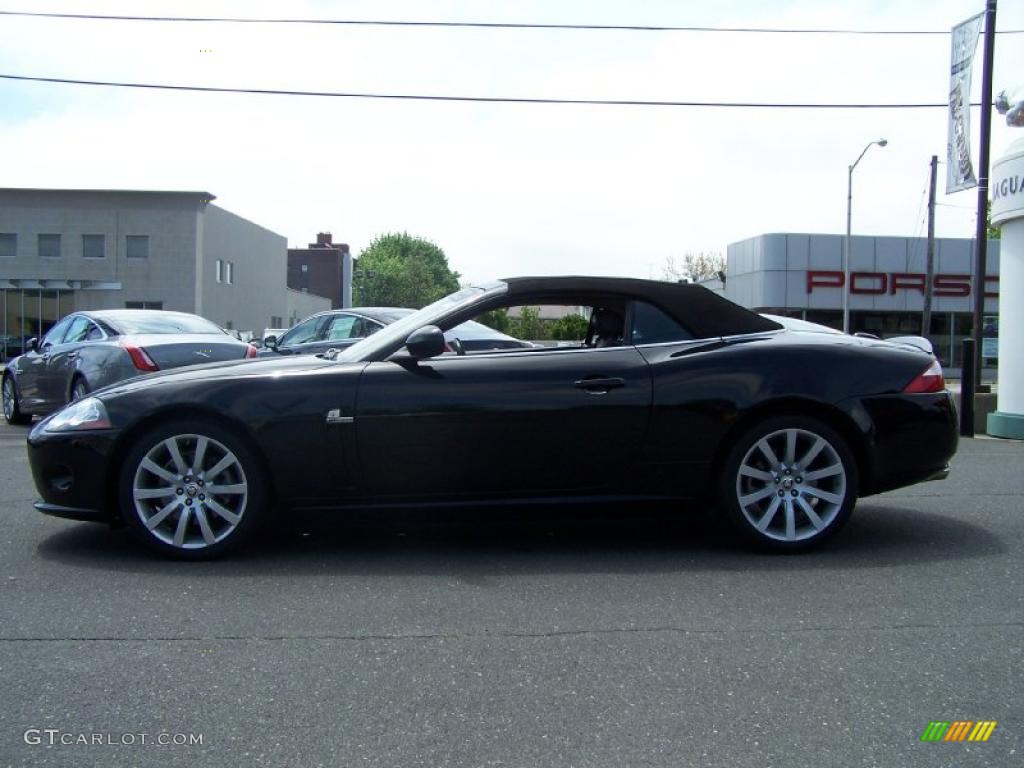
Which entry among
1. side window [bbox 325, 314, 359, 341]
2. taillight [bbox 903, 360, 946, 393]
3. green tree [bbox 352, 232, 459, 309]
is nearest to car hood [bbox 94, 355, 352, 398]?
taillight [bbox 903, 360, 946, 393]

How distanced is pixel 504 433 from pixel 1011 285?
893cm

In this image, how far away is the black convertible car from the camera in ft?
16.1

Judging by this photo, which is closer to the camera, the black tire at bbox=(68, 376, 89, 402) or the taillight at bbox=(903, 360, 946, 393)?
the taillight at bbox=(903, 360, 946, 393)

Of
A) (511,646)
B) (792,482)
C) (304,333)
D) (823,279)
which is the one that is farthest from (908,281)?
(511,646)

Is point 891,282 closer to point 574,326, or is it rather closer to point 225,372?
point 574,326

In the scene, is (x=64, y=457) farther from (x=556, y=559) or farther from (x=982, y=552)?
(x=982, y=552)

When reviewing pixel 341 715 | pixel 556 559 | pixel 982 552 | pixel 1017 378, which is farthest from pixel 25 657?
pixel 1017 378

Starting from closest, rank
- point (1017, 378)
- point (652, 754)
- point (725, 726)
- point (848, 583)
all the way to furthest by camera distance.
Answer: point (652, 754), point (725, 726), point (848, 583), point (1017, 378)

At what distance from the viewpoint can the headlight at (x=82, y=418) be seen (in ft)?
16.2

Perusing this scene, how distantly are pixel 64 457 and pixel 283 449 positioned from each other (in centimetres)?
109

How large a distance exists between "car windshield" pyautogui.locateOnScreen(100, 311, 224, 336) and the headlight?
626 centimetres

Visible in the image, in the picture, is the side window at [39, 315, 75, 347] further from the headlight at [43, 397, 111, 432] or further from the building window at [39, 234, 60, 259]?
the building window at [39, 234, 60, 259]

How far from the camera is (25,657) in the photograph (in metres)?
3.62

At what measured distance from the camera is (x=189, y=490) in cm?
490
